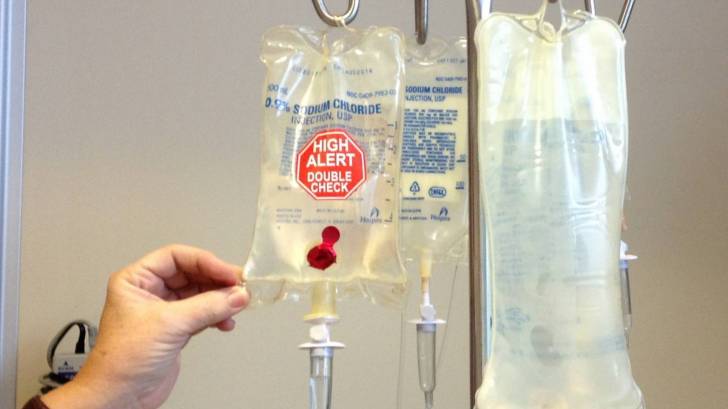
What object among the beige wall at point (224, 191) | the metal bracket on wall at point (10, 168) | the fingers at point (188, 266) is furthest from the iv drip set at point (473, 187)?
the beige wall at point (224, 191)

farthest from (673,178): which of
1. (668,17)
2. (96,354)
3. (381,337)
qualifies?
(96,354)

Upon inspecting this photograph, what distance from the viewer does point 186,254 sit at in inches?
35.3

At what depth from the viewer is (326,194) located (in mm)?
707

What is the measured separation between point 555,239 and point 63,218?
1136mm

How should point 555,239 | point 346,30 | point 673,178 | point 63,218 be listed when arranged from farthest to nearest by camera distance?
point 673,178 < point 63,218 < point 346,30 < point 555,239

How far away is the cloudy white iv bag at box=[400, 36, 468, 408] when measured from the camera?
0.85 metres

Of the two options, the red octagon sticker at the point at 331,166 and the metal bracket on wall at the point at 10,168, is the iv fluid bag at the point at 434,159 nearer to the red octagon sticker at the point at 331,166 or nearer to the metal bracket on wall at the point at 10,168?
the red octagon sticker at the point at 331,166

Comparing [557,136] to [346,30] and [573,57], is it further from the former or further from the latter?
[346,30]

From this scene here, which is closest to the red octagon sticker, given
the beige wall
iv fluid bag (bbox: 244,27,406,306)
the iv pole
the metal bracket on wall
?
iv fluid bag (bbox: 244,27,406,306)

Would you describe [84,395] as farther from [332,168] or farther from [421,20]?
[421,20]

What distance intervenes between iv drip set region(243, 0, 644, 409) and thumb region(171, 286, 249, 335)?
0.03 m

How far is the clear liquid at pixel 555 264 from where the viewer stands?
616 millimetres

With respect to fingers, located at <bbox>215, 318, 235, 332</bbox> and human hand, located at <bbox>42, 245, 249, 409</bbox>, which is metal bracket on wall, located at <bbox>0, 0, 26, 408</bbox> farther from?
fingers, located at <bbox>215, 318, 235, 332</bbox>

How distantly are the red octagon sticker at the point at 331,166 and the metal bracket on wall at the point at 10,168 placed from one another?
1.42ft
